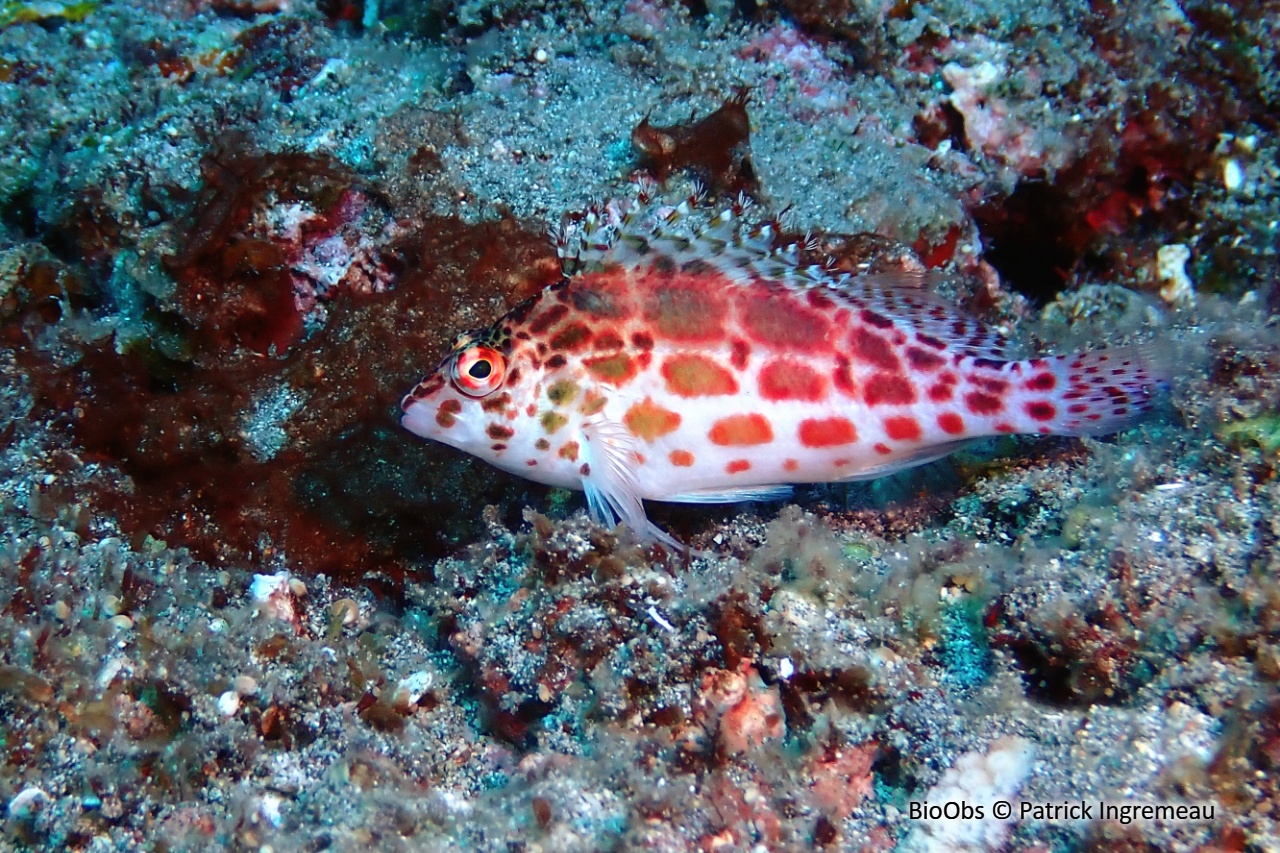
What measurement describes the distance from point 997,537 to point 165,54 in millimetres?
6176

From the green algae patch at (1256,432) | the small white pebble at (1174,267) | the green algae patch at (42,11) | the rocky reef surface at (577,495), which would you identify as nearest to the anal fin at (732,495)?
the rocky reef surface at (577,495)

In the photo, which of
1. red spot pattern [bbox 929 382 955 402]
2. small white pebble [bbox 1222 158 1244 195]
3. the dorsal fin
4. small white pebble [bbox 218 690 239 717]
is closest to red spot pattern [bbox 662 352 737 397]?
the dorsal fin

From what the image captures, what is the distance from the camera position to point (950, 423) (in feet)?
10.6

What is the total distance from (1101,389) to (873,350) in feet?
2.87

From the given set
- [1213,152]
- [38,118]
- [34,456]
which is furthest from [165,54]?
[1213,152]

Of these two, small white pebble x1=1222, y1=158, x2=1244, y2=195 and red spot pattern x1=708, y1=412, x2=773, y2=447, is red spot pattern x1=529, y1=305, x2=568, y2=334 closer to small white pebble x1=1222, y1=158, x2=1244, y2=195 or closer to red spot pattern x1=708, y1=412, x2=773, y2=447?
red spot pattern x1=708, y1=412, x2=773, y2=447

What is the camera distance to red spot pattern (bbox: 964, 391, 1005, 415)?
3.15 meters

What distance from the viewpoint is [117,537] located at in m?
→ 3.51

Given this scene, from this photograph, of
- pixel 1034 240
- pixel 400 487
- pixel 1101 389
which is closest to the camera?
pixel 1101 389

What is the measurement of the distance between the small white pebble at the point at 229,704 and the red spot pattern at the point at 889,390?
2.69 m

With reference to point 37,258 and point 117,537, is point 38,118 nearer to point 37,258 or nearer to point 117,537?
point 37,258

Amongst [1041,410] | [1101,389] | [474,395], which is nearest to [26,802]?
[474,395]

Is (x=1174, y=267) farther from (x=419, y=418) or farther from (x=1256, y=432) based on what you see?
(x=419, y=418)

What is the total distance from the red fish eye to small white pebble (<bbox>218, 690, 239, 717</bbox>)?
56.3 inches
